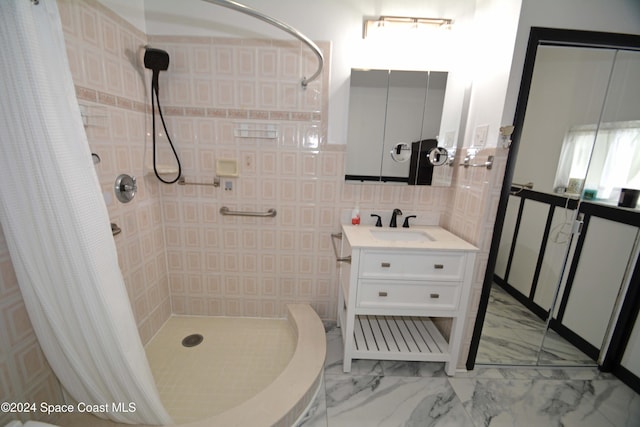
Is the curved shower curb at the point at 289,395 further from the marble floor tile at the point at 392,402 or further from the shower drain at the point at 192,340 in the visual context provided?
the shower drain at the point at 192,340

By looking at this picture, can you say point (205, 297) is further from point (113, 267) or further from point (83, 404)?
point (113, 267)

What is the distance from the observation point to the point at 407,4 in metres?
1.62

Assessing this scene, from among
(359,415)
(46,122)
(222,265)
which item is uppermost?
(46,122)

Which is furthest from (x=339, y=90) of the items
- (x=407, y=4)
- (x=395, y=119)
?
(x=407, y=4)

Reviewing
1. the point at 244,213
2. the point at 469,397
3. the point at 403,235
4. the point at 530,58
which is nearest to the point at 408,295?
the point at 403,235

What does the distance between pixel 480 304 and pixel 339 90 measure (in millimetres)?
1698

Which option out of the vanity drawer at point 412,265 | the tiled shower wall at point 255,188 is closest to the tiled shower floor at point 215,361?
the tiled shower wall at point 255,188

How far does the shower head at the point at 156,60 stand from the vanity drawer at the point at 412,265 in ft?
5.55

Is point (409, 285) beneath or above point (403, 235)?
beneath

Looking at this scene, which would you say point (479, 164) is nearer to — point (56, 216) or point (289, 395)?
point (289, 395)

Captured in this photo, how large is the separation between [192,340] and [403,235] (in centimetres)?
173

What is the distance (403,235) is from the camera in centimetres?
181

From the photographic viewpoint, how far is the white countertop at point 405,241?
1453mm

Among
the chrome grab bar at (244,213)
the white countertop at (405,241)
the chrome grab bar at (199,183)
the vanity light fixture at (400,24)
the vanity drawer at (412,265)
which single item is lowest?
the vanity drawer at (412,265)
